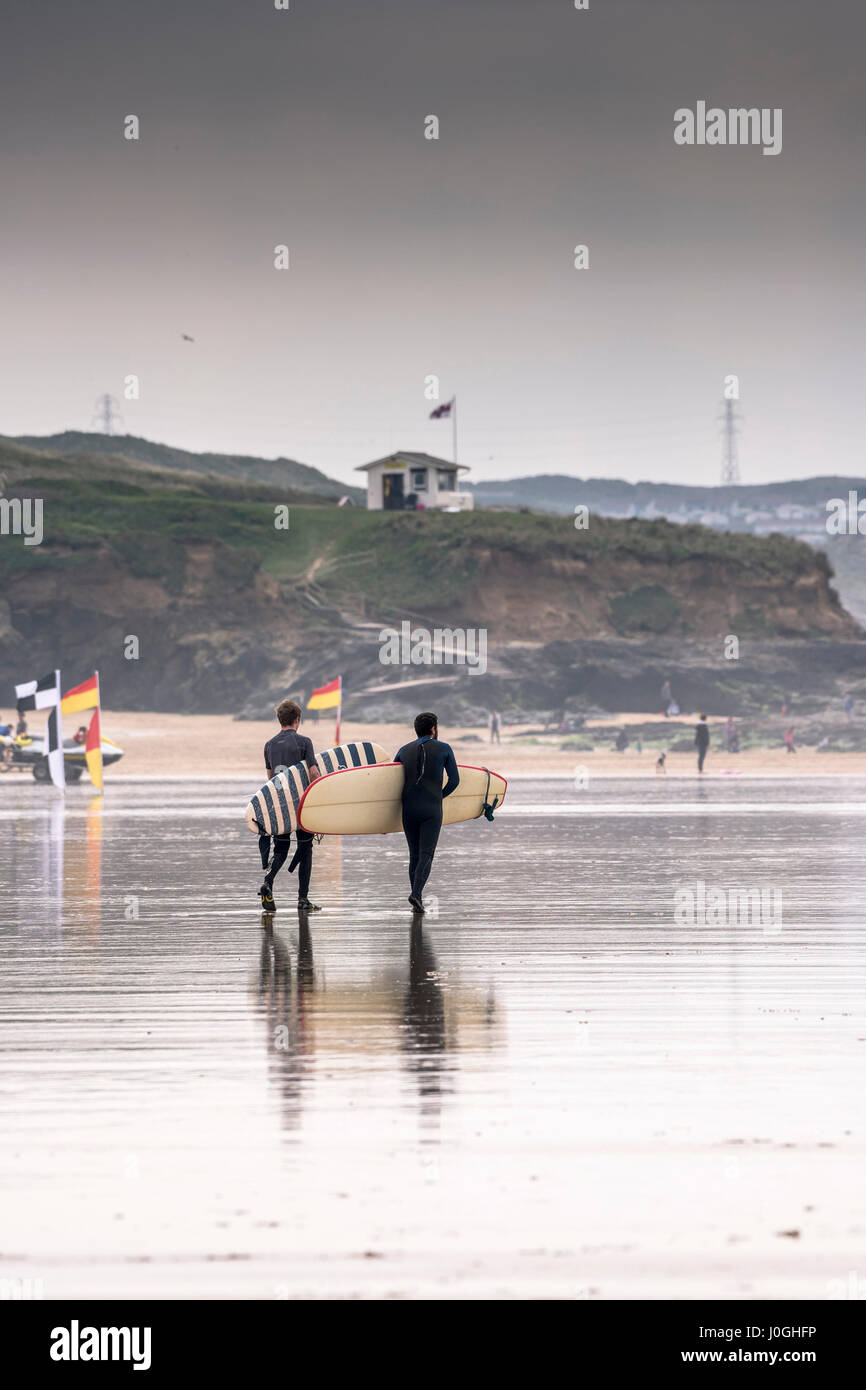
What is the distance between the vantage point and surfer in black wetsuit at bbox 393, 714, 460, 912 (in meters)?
12.8

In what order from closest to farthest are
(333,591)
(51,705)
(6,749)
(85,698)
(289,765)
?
(289,765) < (51,705) < (85,698) < (6,749) < (333,591)

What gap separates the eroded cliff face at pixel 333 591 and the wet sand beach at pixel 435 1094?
60.2m

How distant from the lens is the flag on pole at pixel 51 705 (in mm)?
32375

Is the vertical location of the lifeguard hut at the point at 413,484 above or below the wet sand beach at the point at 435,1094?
above

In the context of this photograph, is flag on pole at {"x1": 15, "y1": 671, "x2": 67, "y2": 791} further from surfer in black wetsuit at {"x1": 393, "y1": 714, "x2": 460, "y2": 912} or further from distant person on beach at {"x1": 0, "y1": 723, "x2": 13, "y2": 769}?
surfer in black wetsuit at {"x1": 393, "y1": 714, "x2": 460, "y2": 912}

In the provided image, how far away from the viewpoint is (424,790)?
12.8 meters

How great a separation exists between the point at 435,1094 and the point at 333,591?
272 ft

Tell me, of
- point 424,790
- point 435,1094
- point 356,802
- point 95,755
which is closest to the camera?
point 435,1094

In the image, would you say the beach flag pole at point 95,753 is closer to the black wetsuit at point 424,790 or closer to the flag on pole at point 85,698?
the flag on pole at point 85,698

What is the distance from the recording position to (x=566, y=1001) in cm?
912

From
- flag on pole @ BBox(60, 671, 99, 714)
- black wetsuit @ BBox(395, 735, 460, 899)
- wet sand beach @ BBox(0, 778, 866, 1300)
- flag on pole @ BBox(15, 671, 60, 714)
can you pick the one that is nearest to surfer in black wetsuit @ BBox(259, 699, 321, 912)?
wet sand beach @ BBox(0, 778, 866, 1300)

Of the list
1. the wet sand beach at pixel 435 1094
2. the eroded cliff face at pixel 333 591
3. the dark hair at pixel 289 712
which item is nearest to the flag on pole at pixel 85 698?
the wet sand beach at pixel 435 1094

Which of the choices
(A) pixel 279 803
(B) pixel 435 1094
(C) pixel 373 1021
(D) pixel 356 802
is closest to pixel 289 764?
(A) pixel 279 803

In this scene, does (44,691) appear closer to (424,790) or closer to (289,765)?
(289,765)
